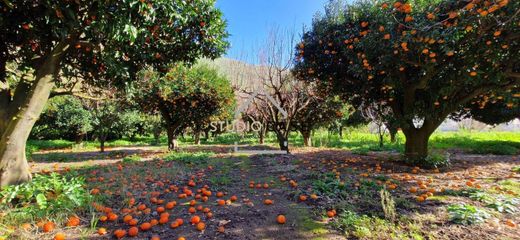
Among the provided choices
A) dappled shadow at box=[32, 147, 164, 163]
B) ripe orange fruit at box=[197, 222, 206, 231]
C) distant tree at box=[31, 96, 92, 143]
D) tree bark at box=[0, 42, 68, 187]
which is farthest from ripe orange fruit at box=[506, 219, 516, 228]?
distant tree at box=[31, 96, 92, 143]

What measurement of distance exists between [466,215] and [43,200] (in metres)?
4.62

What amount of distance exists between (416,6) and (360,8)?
167 cm

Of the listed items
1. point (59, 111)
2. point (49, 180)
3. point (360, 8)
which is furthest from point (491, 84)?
point (59, 111)

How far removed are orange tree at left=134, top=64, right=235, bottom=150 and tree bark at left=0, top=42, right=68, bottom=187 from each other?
6151mm

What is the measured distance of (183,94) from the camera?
10.9 metres

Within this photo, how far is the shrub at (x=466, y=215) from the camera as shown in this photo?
272cm

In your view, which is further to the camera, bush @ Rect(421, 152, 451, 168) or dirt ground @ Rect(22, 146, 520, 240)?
bush @ Rect(421, 152, 451, 168)

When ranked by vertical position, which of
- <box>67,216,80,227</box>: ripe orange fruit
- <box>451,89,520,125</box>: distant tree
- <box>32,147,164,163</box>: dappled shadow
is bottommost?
<box>67,216,80,227</box>: ripe orange fruit

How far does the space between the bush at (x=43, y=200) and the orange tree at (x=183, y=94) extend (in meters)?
7.08

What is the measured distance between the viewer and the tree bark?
3637 mm

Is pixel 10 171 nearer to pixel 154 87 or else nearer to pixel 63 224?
pixel 63 224

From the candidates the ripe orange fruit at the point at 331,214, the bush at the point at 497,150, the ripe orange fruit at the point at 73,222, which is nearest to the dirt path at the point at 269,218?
the ripe orange fruit at the point at 331,214

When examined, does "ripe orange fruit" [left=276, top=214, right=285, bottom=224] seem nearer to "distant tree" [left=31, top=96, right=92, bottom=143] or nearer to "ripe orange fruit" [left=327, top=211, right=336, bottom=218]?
"ripe orange fruit" [left=327, top=211, right=336, bottom=218]

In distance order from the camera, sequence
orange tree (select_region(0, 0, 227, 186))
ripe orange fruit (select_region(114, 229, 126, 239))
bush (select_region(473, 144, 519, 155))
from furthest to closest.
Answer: bush (select_region(473, 144, 519, 155)), orange tree (select_region(0, 0, 227, 186)), ripe orange fruit (select_region(114, 229, 126, 239))
